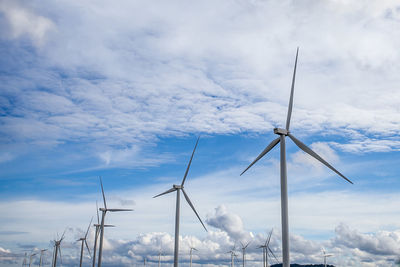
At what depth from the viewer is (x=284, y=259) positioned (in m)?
39.6

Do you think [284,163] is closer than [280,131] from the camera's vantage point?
Yes

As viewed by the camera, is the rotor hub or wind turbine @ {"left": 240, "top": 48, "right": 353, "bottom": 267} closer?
wind turbine @ {"left": 240, "top": 48, "right": 353, "bottom": 267}

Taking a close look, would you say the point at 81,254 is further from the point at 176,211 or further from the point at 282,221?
the point at 282,221

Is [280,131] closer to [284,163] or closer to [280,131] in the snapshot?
[280,131]

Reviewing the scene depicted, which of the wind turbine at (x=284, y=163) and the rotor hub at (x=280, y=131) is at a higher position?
the rotor hub at (x=280, y=131)

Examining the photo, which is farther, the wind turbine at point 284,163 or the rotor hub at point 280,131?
the rotor hub at point 280,131

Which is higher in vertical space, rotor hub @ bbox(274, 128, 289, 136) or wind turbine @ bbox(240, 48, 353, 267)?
rotor hub @ bbox(274, 128, 289, 136)

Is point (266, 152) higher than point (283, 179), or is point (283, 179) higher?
point (266, 152)

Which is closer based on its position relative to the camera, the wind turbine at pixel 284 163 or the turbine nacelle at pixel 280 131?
the wind turbine at pixel 284 163

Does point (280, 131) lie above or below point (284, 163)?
above

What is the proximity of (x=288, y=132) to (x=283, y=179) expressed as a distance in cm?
755

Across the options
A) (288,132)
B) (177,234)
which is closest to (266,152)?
(288,132)

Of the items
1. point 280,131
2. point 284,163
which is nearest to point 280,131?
point 280,131

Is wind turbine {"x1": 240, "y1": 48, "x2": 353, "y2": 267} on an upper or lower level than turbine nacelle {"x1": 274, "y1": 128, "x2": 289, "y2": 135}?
lower
